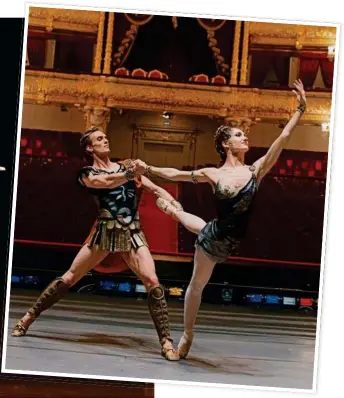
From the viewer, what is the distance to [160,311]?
2.94 meters

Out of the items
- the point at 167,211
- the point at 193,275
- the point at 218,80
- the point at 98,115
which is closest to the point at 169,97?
the point at 218,80

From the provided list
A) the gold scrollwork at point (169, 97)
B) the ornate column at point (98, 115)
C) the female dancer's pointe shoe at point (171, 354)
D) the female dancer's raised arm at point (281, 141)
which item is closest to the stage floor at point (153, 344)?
the female dancer's pointe shoe at point (171, 354)

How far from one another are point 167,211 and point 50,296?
782 mm

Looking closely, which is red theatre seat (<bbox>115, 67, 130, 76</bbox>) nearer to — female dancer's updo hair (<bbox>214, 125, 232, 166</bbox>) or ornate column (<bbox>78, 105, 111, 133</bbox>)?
ornate column (<bbox>78, 105, 111, 133</bbox>)

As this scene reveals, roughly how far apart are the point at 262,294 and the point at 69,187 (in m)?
1.19

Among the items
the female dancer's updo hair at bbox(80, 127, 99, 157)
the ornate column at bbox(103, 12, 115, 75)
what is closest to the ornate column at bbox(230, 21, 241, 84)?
the ornate column at bbox(103, 12, 115, 75)

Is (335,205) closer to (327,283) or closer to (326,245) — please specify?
(326,245)

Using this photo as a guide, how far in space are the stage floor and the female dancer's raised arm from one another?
77 cm

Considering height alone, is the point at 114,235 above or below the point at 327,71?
below

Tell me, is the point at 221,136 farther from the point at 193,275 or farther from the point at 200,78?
the point at 193,275

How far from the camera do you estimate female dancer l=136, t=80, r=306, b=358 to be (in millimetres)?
2924

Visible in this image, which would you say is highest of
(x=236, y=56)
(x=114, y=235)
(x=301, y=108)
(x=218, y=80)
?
(x=236, y=56)

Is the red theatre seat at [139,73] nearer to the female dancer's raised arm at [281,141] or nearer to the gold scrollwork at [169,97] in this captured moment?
the gold scrollwork at [169,97]

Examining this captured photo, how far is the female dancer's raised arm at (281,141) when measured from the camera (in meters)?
2.91
